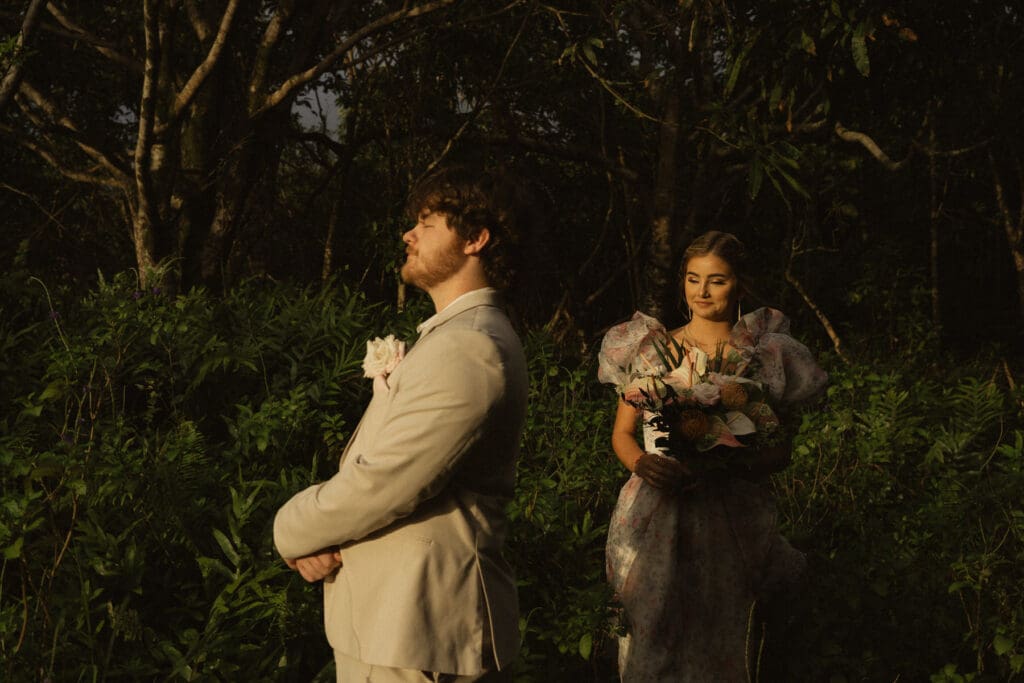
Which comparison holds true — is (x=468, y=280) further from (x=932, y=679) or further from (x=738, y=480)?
(x=932, y=679)

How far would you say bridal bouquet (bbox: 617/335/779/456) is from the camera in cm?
360

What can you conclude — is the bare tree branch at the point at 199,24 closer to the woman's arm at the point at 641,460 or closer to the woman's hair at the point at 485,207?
the woman's arm at the point at 641,460

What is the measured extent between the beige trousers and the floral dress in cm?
174

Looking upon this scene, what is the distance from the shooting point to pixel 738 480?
4.03 meters

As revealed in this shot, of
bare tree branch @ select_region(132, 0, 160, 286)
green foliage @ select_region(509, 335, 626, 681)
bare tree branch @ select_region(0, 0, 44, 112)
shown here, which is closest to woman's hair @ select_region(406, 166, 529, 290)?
green foliage @ select_region(509, 335, 626, 681)

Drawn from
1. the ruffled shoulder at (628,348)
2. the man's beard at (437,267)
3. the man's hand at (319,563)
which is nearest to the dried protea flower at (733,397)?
the ruffled shoulder at (628,348)

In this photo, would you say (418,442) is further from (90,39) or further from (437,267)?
(90,39)

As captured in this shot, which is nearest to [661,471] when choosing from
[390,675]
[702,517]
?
[702,517]

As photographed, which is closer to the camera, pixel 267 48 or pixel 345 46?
pixel 345 46

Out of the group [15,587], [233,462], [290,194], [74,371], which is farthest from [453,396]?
[290,194]

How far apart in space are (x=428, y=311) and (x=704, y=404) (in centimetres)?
416

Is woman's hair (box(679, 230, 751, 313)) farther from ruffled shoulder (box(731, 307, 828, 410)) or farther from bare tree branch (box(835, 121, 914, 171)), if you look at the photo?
bare tree branch (box(835, 121, 914, 171))

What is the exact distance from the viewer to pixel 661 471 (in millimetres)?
3887

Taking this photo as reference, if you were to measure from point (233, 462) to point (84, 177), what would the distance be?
4060 millimetres
